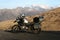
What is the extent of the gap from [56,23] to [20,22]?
13.1 m

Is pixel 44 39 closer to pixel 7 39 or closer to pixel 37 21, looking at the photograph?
pixel 7 39

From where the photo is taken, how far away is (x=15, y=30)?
22.8m

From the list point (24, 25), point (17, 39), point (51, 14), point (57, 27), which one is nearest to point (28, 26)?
point (24, 25)

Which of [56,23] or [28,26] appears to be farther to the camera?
[56,23]

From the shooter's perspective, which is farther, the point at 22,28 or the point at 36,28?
the point at 22,28

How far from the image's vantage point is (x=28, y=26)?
22.1m

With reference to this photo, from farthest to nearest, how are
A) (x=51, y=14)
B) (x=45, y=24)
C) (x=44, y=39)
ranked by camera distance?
(x=51, y=14) → (x=45, y=24) → (x=44, y=39)

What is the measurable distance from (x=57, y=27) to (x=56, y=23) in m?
2.12

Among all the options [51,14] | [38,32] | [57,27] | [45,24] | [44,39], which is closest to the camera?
[44,39]

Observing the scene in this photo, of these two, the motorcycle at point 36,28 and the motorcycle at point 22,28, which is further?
the motorcycle at point 22,28

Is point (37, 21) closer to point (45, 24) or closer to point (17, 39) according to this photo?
point (17, 39)

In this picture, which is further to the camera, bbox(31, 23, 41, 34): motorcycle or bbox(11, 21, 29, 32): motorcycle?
bbox(11, 21, 29, 32): motorcycle

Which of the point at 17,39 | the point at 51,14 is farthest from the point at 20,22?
the point at 51,14

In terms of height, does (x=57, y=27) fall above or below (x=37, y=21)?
below
